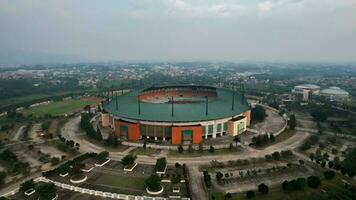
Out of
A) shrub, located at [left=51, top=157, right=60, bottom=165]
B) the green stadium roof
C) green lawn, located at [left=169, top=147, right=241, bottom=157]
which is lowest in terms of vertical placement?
shrub, located at [left=51, top=157, right=60, bottom=165]

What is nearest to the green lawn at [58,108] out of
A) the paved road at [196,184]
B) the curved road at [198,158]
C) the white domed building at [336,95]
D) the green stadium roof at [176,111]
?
the green stadium roof at [176,111]

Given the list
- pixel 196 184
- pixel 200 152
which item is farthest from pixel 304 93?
pixel 196 184

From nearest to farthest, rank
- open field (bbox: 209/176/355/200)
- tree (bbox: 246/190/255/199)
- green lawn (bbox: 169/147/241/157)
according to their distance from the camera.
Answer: tree (bbox: 246/190/255/199)
open field (bbox: 209/176/355/200)
green lawn (bbox: 169/147/241/157)

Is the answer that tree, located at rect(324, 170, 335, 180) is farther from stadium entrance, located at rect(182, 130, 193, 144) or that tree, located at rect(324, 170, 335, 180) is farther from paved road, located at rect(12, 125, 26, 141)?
paved road, located at rect(12, 125, 26, 141)

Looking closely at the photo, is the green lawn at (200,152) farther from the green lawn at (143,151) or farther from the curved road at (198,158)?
the green lawn at (143,151)

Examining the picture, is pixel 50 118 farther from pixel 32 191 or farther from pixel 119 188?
pixel 119 188

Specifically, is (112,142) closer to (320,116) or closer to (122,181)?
(122,181)

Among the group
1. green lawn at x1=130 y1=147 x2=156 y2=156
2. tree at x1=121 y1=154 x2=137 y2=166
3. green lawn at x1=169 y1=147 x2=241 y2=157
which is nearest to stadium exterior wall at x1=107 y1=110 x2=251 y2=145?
green lawn at x1=169 y1=147 x2=241 y2=157
